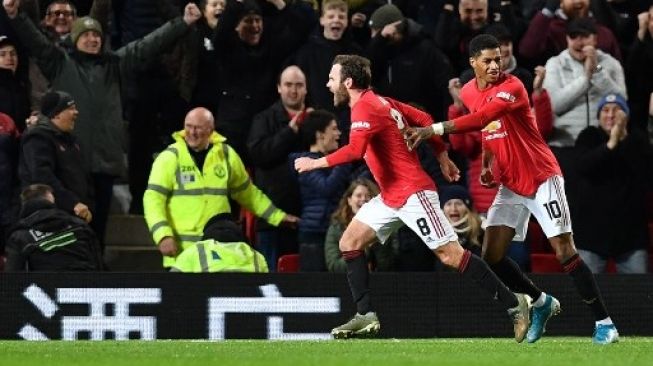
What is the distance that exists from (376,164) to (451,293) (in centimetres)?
207

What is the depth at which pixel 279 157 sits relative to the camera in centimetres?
1438

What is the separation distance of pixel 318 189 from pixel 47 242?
98.3 inches

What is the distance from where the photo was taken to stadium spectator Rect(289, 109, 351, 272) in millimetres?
13906

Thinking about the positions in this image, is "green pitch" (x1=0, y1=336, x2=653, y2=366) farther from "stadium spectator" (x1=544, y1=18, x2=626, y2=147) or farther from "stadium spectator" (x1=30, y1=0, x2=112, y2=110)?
"stadium spectator" (x1=30, y1=0, x2=112, y2=110)

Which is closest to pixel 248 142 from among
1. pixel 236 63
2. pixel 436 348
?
pixel 236 63

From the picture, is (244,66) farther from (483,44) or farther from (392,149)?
(483,44)

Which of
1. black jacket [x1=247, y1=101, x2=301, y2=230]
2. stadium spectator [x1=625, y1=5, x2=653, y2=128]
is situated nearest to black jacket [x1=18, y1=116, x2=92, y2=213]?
black jacket [x1=247, y1=101, x2=301, y2=230]

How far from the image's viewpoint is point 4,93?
47.5 ft

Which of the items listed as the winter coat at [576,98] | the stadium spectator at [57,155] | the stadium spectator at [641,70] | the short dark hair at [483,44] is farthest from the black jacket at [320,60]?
the short dark hair at [483,44]

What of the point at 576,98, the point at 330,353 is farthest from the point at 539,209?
the point at 576,98

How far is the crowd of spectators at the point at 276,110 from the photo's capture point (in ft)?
45.6

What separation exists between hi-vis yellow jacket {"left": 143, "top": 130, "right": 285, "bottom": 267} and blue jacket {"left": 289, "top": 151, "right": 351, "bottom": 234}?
0.26 m

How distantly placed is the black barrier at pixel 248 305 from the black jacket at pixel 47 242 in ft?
1.49

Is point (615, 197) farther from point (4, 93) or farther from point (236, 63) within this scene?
point (4, 93)
